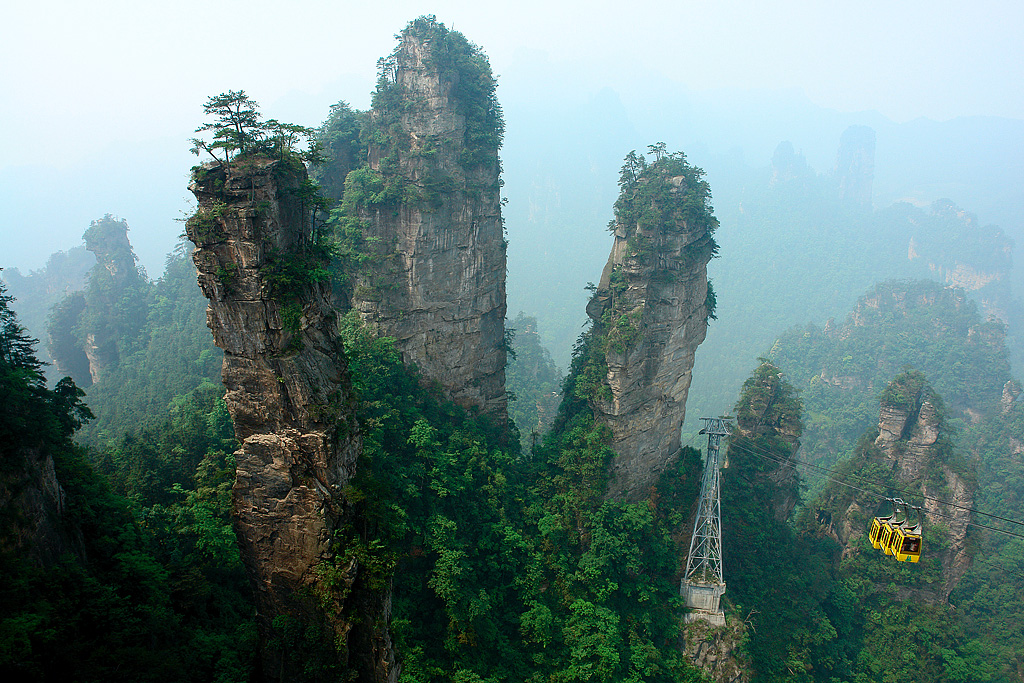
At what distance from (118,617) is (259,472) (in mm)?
3727

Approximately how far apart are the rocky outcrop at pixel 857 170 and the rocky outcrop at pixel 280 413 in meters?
191

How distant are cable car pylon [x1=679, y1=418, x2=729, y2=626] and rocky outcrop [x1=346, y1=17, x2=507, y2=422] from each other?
1190 cm

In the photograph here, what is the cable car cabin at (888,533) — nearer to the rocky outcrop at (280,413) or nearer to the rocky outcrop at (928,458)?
the rocky outcrop at (280,413)

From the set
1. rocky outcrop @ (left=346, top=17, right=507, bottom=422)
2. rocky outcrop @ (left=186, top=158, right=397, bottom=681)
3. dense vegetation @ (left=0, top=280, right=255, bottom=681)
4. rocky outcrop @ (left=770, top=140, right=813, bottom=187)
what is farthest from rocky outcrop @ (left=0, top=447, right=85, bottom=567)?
rocky outcrop @ (left=770, top=140, right=813, bottom=187)

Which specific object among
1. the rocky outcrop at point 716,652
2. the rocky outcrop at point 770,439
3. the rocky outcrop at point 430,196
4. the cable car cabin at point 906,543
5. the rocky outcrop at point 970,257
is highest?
the rocky outcrop at point 970,257

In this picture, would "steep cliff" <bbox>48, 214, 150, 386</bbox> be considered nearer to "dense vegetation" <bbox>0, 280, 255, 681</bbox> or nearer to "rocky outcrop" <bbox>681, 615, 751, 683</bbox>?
"dense vegetation" <bbox>0, 280, 255, 681</bbox>

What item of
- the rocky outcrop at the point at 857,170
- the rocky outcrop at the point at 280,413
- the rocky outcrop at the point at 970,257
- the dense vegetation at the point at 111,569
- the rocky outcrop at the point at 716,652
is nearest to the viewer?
the dense vegetation at the point at 111,569

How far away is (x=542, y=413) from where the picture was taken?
5166 cm

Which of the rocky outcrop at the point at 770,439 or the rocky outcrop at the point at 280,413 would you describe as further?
the rocky outcrop at the point at 770,439

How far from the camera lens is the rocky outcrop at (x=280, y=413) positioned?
42.1 ft

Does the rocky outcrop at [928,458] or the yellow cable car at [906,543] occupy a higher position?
the rocky outcrop at [928,458]

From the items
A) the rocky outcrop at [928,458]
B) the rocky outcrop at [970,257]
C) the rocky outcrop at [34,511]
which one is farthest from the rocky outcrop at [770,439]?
the rocky outcrop at [970,257]

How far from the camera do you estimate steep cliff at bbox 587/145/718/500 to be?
24531mm

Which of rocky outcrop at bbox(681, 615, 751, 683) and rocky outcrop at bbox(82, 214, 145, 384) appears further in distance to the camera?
rocky outcrop at bbox(82, 214, 145, 384)
